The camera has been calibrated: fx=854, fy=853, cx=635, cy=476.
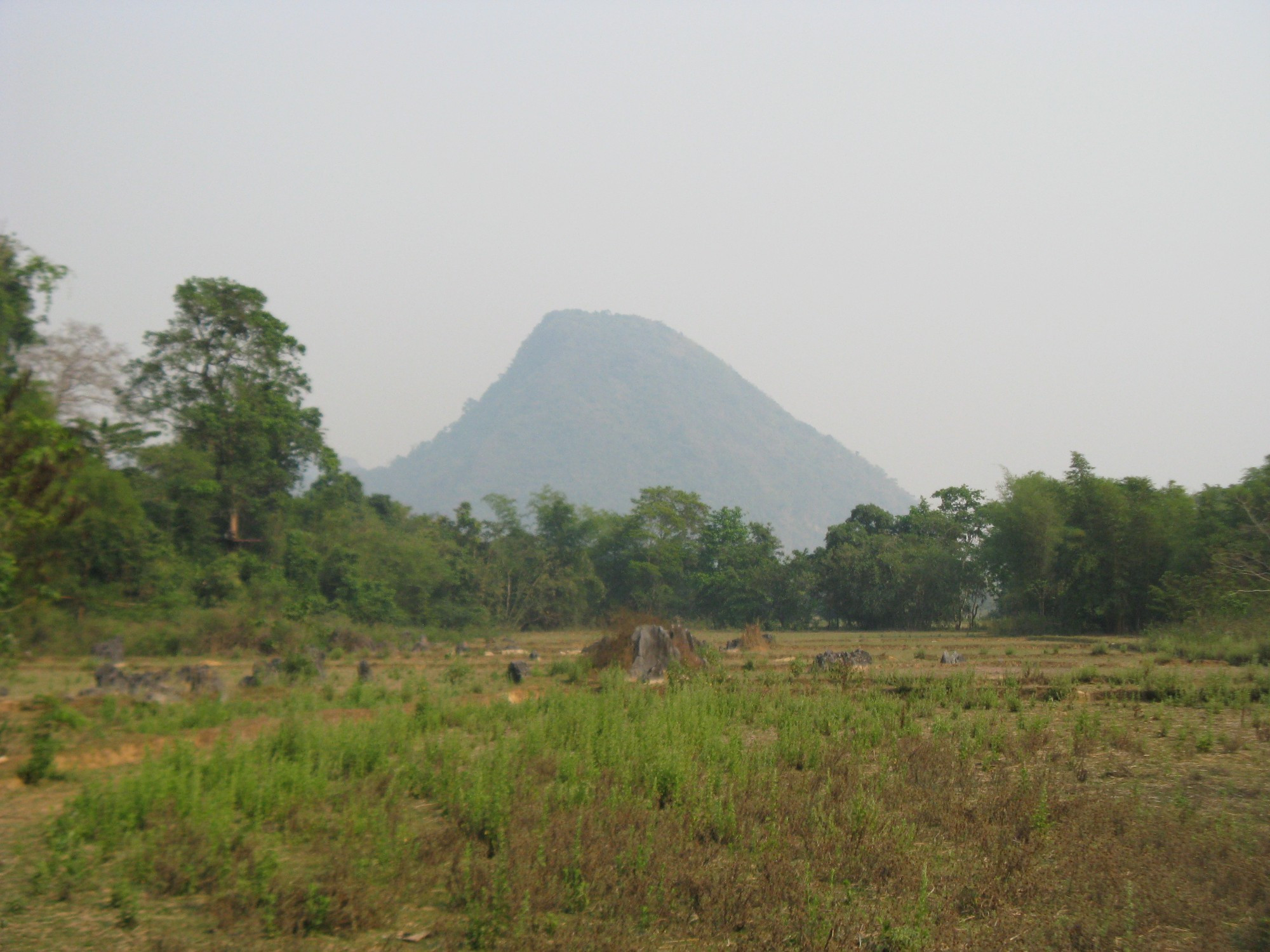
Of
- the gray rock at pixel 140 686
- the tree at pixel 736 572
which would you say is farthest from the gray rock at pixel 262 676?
the tree at pixel 736 572

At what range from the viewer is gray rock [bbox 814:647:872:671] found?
16.6 meters

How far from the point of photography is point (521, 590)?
43250mm

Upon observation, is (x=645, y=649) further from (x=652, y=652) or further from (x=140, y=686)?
(x=140, y=686)

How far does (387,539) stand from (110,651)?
45.7 ft

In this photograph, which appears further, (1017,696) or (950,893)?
(1017,696)

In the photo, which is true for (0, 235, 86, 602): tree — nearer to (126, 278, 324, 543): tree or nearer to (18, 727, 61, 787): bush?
(18, 727, 61, 787): bush

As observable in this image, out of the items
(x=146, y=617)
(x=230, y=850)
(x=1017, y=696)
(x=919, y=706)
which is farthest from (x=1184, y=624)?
Result: (x=146, y=617)

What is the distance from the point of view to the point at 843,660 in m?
16.7

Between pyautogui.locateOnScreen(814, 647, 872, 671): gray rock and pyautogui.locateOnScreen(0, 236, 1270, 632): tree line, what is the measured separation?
6428mm

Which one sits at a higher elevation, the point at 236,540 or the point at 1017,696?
the point at 236,540

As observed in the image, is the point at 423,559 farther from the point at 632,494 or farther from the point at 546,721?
the point at 632,494

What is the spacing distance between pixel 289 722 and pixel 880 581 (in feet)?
122

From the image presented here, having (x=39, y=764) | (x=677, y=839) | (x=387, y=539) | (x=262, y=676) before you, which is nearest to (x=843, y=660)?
(x=262, y=676)

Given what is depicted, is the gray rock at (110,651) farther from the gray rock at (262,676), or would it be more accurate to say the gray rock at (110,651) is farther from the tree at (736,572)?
the tree at (736,572)
